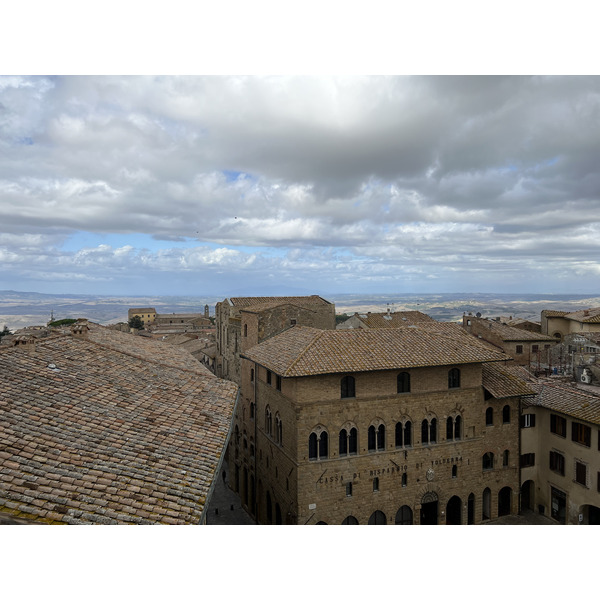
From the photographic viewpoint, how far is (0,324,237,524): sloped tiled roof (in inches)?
241

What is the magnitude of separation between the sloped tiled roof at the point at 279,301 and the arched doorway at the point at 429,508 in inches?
609

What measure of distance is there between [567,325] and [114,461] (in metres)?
52.9

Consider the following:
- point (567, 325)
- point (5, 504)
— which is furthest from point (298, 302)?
point (567, 325)

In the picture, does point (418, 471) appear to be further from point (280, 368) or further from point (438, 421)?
point (280, 368)

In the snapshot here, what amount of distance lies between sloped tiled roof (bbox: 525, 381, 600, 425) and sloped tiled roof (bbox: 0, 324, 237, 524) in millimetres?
16758

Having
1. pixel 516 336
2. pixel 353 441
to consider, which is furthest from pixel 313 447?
pixel 516 336

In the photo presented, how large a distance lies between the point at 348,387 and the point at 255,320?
37.7ft

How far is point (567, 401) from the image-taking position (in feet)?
70.3

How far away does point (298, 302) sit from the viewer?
32.2 meters

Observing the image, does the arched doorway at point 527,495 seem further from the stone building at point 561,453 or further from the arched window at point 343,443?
the arched window at point 343,443

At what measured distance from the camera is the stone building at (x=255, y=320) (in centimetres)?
2841

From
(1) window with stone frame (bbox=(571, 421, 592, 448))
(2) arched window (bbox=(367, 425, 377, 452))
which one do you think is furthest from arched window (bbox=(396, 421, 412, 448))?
(1) window with stone frame (bbox=(571, 421, 592, 448))

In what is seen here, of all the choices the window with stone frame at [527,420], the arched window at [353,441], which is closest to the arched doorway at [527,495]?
the window with stone frame at [527,420]

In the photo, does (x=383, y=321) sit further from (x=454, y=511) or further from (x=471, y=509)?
(x=454, y=511)
